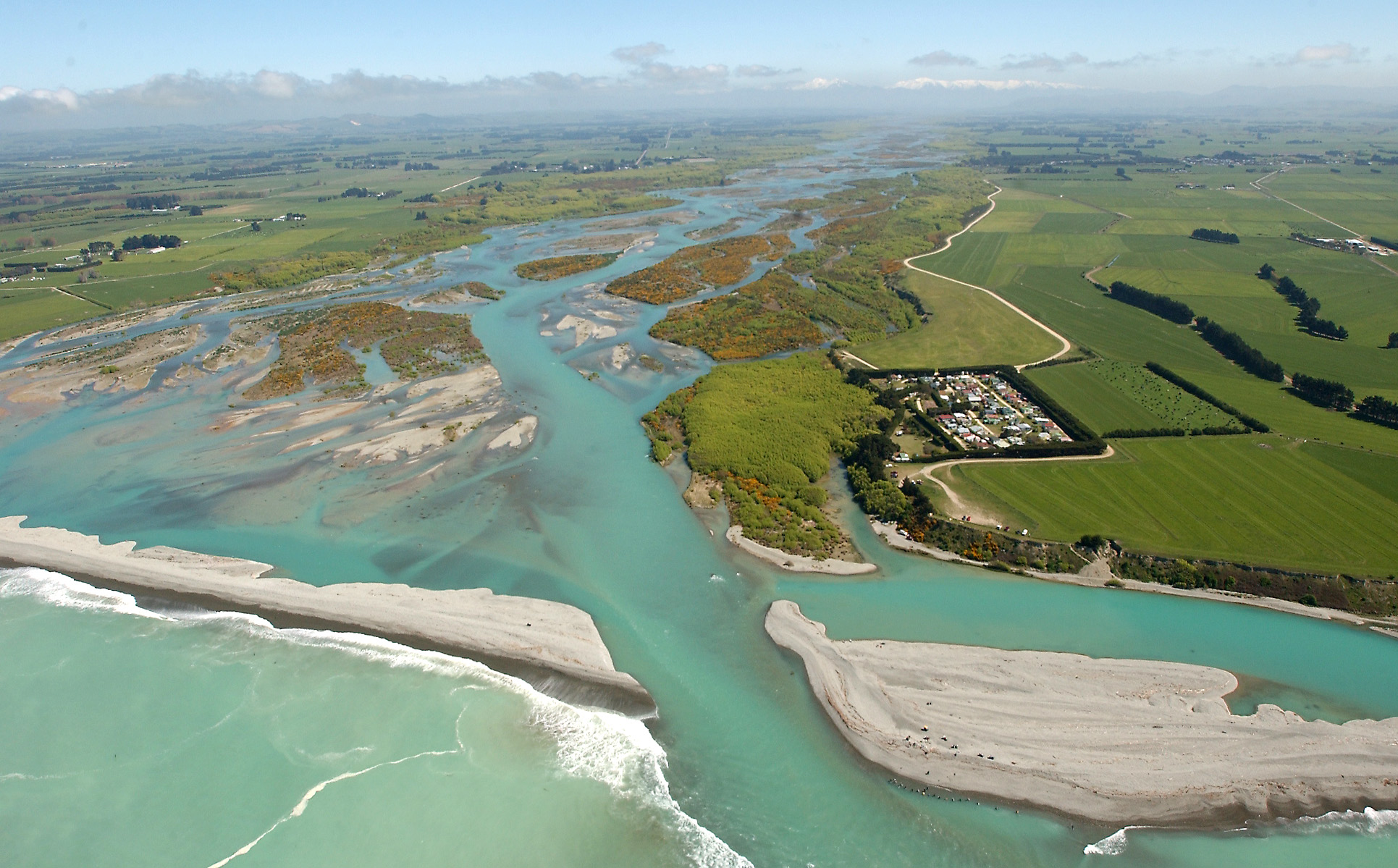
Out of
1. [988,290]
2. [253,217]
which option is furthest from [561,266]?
[253,217]

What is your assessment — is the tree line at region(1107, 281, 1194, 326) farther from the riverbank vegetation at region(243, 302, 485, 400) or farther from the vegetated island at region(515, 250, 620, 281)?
Result: the riverbank vegetation at region(243, 302, 485, 400)

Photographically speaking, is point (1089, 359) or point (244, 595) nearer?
point (244, 595)

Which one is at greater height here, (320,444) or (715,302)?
(715,302)

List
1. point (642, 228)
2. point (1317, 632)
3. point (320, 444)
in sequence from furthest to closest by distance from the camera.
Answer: point (642, 228) → point (320, 444) → point (1317, 632)

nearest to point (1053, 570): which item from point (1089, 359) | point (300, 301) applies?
point (1089, 359)

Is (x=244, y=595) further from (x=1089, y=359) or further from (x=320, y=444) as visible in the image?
(x=1089, y=359)

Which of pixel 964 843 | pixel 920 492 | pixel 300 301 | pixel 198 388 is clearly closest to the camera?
pixel 964 843
